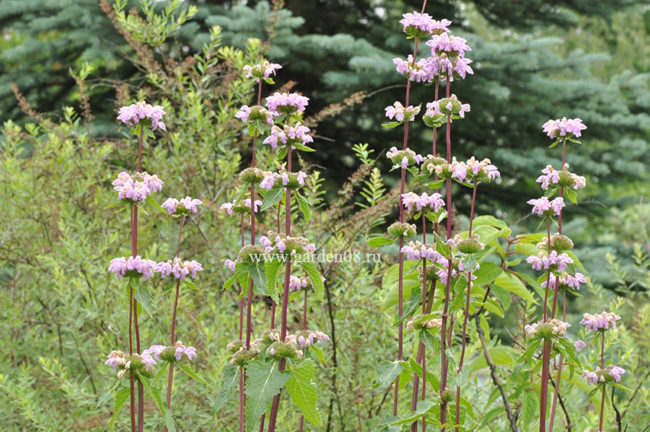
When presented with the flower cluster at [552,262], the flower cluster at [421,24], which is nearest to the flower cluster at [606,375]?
the flower cluster at [552,262]

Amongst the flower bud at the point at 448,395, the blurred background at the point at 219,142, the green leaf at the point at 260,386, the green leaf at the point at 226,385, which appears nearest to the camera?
the green leaf at the point at 260,386

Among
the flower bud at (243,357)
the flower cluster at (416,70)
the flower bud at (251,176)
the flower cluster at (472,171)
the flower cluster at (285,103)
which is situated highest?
the flower cluster at (416,70)

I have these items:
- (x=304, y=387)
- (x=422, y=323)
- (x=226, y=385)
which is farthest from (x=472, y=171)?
(x=226, y=385)

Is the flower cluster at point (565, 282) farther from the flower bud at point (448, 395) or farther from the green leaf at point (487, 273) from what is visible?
the flower bud at point (448, 395)

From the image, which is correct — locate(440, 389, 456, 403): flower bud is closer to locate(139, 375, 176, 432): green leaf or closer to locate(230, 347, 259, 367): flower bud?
locate(230, 347, 259, 367): flower bud

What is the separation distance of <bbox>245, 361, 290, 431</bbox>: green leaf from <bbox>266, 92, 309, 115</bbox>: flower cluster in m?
0.55

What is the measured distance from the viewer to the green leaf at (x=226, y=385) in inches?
52.1

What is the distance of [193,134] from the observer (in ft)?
10.8

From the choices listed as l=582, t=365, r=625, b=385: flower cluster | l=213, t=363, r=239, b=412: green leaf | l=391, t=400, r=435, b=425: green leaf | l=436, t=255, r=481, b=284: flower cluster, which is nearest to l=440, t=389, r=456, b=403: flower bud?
l=391, t=400, r=435, b=425: green leaf

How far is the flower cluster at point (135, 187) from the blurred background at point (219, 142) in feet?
2.95

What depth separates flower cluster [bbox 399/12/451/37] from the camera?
149 cm

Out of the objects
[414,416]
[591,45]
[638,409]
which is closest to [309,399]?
[414,416]

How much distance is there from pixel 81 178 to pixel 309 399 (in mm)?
2363

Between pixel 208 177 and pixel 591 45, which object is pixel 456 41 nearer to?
pixel 208 177
